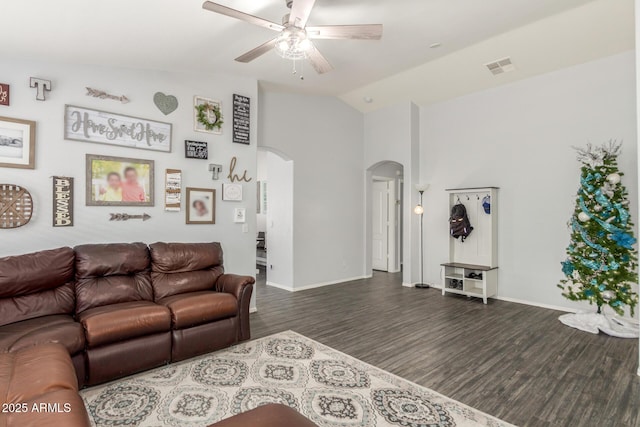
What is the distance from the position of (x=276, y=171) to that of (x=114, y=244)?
10.9 feet

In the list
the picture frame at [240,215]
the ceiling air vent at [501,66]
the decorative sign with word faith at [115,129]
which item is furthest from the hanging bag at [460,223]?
the decorative sign with word faith at [115,129]

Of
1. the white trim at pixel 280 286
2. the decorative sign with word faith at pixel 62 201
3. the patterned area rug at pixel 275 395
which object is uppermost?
the decorative sign with word faith at pixel 62 201

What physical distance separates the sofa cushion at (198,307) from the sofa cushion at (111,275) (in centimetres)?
31

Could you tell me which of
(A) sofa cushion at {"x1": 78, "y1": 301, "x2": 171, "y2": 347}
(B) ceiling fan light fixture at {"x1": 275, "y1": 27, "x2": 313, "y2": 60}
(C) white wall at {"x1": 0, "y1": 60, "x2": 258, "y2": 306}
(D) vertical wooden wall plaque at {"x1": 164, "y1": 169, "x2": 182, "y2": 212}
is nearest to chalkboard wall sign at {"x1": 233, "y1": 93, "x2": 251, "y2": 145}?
(C) white wall at {"x1": 0, "y1": 60, "x2": 258, "y2": 306}

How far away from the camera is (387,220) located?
7.71 metres

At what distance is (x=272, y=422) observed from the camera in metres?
1.48

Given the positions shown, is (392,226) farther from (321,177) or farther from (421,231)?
(321,177)

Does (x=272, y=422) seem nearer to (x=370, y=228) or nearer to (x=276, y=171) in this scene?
(x=276, y=171)

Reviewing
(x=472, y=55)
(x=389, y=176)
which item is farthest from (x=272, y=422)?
(x=389, y=176)

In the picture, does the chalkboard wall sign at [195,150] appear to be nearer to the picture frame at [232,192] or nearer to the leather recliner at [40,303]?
the picture frame at [232,192]

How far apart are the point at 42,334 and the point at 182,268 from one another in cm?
141

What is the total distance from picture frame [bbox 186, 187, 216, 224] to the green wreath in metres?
0.83

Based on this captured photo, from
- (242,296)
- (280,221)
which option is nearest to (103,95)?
(242,296)

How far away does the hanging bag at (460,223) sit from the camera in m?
5.52
